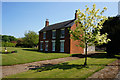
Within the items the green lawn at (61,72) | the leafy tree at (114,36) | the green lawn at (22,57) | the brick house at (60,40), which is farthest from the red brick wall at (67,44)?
the green lawn at (61,72)

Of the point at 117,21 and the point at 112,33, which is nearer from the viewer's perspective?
the point at 112,33

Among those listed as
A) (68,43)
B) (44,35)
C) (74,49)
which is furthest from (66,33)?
(44,35)

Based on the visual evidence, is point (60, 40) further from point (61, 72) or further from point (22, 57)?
point (61, 72)

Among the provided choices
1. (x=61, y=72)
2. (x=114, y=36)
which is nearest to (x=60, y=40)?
(x=114, y=36)

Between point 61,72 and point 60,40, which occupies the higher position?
point 60,40

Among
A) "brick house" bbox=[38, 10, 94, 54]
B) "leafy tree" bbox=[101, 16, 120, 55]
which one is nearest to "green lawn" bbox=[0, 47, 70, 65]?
"brick house" bbox=[38, 10, 94, 54]

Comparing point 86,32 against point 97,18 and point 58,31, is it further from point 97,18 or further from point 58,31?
point 58,31

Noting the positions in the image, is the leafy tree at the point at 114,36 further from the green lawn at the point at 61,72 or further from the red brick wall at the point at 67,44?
the green lawn at the point at 61,72

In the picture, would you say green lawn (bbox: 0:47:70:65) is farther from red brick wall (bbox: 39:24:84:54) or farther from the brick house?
the brick house

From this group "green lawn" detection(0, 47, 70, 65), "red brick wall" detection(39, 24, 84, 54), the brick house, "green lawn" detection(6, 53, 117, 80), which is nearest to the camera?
"green lawn" detection(6, 53, 117, 80)

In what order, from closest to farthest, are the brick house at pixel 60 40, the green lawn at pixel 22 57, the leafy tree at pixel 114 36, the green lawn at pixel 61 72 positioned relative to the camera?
1. the green lawn at pixel 61 72
2. the green lawn at pixel 22 57
3. the leafy tree at pixel 114 36
4. the brick house at pixel 60 40

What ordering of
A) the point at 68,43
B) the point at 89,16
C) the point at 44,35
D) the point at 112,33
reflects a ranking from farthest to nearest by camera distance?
the point at 44,35 → the point at 68,43 → the point at 112,33 → the point at 89,16

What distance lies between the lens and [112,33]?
16.6 metres

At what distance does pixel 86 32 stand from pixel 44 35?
21961 millimetres
